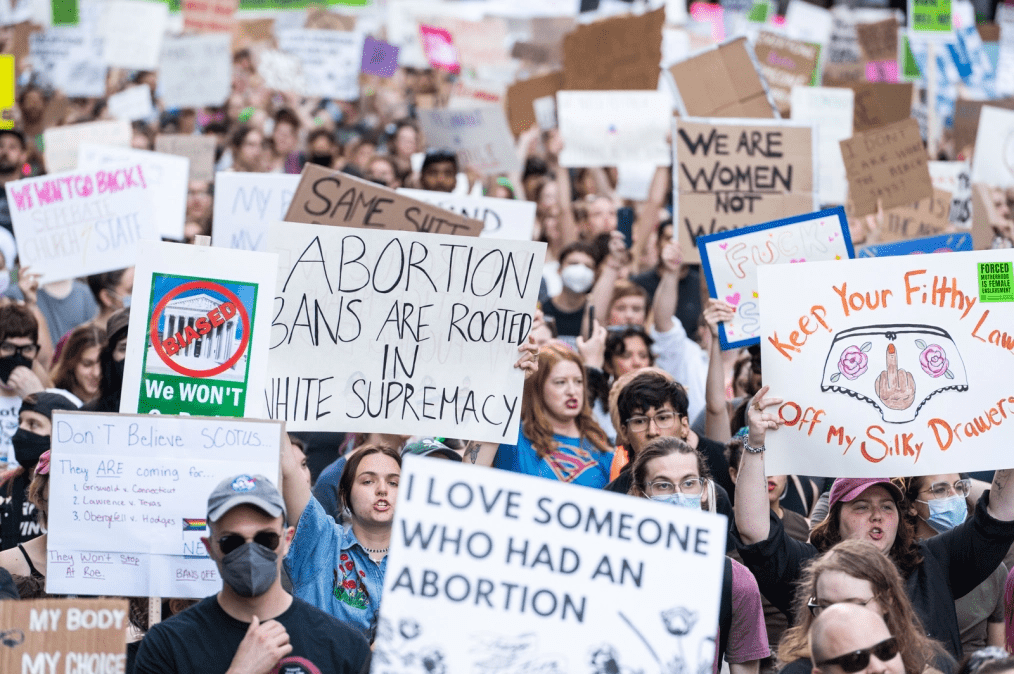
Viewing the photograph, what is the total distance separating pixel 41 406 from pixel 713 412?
113 inches

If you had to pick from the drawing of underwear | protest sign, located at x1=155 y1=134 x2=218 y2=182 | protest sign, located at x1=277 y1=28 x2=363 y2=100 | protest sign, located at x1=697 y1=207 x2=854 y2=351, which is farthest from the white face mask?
protest sign, located at x1=277 y1=28 x2=363 y2=100

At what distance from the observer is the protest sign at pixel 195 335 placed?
15.5 ft

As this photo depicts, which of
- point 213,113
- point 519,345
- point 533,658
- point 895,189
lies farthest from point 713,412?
point 213,113

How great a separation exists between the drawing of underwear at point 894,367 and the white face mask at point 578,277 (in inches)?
128

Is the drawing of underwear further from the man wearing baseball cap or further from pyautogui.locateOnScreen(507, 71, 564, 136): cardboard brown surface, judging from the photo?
pyautogui.locateOnScreen(507, 71, 564, 136): cardboard brown surface

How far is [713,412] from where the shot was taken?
19.3ft

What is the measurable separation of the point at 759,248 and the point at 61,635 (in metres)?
3.86

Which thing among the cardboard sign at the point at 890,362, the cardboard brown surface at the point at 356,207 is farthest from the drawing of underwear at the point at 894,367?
the cardboard brown surface at the point at 356,207

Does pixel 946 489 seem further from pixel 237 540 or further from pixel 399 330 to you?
pixel 237 540

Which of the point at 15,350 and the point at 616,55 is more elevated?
the point at 616,55

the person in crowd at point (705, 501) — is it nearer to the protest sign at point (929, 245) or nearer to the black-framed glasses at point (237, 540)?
the black-framed glasses at point (237, 540)

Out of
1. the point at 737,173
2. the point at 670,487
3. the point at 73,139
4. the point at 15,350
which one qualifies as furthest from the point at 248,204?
the point at 670,487

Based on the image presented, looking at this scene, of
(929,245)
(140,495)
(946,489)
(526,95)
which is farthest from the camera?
(526,95)

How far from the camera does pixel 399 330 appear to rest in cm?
527
